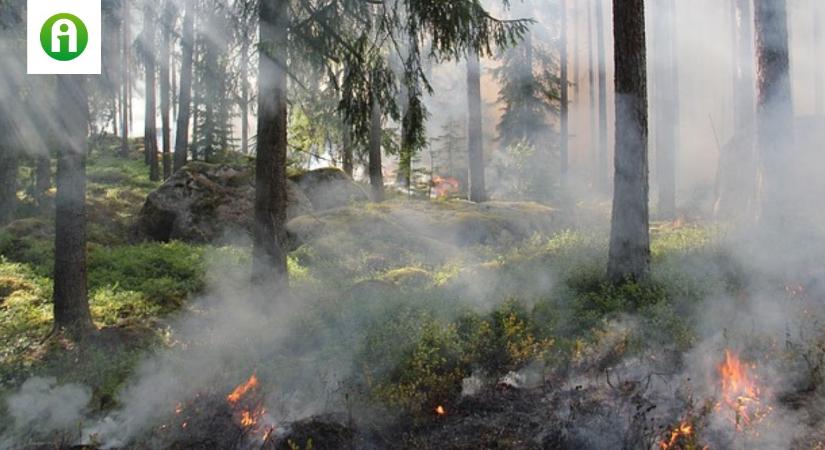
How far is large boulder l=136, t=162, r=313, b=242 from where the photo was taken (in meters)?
14.0

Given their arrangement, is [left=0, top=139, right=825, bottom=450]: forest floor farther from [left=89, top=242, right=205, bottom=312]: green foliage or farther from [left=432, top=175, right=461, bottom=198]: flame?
[left=432, top=175, right=461, bottom=198]: flame

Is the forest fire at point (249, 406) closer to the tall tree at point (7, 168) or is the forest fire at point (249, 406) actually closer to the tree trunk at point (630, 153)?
the tree trunk at point (630, 153)

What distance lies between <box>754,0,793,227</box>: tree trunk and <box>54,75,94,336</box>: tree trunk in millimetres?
11075

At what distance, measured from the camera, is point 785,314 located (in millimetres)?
7109

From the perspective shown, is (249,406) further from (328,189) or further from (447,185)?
(447,185)

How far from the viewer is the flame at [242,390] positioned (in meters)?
5.91

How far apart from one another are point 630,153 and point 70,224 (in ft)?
26.2

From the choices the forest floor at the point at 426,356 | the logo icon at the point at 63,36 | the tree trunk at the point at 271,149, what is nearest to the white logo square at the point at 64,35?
the logo icon at the point at 63,36

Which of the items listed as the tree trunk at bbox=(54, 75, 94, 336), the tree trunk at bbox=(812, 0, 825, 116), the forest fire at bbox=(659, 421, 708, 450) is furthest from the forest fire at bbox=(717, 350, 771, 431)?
the tree trunk at bbox=(812, 0, 825, 116)

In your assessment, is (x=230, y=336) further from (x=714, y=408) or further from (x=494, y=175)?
(x=494, y=175)

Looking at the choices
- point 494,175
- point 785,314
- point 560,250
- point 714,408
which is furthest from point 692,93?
point 714,408

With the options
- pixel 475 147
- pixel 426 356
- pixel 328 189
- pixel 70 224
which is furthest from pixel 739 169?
pixel 70 224

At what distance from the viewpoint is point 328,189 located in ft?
54.1

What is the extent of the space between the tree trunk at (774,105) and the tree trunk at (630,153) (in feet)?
10.5
